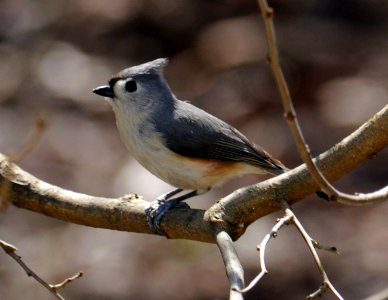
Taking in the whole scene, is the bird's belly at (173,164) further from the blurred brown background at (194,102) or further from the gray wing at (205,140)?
the blurred brown background at (194,102)

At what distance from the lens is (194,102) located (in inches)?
343

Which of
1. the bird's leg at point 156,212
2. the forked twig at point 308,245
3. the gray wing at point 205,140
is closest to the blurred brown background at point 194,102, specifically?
the gray wing at point 205,140

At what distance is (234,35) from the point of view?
9.40 meters

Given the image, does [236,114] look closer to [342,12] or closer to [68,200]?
[342,12]

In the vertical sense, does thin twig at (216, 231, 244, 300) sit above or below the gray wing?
below

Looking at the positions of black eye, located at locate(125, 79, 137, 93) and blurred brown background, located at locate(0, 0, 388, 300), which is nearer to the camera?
black eye, located at locate(125, 79, 137, 93)

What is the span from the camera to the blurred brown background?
6660 mm

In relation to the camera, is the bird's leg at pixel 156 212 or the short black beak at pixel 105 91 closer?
the bird's leg at pixel 156 212

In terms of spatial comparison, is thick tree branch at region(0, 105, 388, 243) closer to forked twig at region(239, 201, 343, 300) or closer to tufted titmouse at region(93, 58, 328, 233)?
forked twig at region(239, 201, 343, 300)

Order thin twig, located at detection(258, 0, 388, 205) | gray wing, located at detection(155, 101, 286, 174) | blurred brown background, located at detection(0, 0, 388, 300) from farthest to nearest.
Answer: blurred brown background, located at detection(0, 0, 388, 300), gray wing, located at detection(155, 101, 286, 174), thin twig, located at detection(258, 0, 388, 205)

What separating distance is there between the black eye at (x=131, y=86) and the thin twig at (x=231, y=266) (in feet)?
5.29

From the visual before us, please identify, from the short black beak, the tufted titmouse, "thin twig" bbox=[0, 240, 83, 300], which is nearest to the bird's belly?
the tufted titmouse

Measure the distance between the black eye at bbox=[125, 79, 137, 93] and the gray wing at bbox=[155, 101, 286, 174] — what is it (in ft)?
0.75

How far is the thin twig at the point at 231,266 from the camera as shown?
2823mm
